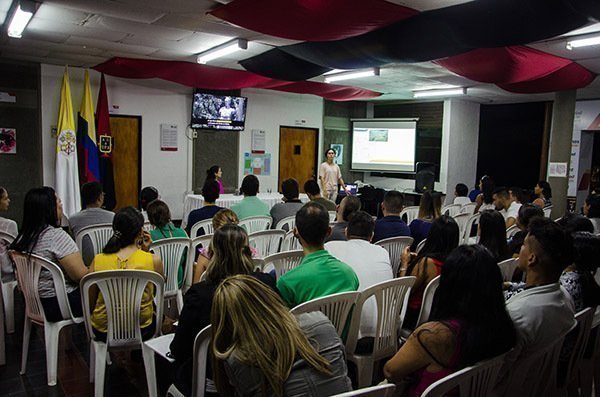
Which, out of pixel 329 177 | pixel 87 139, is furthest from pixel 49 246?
pixel 329 177

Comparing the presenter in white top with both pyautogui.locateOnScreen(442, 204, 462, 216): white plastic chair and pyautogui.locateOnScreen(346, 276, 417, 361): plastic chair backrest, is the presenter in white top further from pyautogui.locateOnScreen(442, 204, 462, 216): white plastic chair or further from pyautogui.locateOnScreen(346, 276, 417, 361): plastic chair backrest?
pyautogui.locateOnScreen(346, 276, 417, 361): plastic chair backrest

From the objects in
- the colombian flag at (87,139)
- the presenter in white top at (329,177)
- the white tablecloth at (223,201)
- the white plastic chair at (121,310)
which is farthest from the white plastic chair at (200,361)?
the presenter in white top at (329,177)

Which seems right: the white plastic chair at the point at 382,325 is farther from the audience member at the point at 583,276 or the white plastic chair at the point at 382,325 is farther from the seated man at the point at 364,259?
the audience member at the point at 583,276

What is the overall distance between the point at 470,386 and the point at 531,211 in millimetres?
2924

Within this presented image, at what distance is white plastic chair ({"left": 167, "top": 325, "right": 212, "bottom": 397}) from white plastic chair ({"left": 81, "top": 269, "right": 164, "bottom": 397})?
66cm

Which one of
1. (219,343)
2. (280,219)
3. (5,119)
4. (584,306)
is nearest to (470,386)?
(219,343)

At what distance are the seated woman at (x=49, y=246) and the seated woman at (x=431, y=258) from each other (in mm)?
2140

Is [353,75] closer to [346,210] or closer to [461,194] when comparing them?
[461,194]

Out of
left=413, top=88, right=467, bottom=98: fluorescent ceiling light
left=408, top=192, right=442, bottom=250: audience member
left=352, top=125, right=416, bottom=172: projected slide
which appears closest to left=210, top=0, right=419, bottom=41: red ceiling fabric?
left=408, top=192, right=442, bottom=250: audience member

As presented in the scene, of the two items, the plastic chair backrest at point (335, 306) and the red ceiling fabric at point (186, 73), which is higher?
the red ceiling fabric at point (186, 73)

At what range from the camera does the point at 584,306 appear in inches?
104

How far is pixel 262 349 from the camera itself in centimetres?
140

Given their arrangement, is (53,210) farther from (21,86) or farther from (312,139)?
(312,139)

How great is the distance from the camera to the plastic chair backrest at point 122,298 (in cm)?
265
